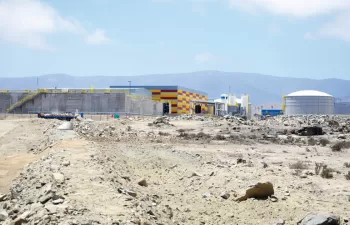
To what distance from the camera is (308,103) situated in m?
87.0

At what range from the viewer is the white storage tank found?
87000 millimetres

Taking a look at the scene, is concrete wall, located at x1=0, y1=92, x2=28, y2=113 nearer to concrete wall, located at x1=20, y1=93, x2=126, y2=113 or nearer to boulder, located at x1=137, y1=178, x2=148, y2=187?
concrete wall, located at x1=20, y1=93, x2=126, y2=113

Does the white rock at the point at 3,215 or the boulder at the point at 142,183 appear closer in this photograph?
the white rock at the point at 3,215

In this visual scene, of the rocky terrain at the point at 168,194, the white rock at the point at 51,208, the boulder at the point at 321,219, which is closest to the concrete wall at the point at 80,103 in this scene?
the rocky terrain at the point at 168,194

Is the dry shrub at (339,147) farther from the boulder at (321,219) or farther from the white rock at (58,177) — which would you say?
the white rock at (58,177)

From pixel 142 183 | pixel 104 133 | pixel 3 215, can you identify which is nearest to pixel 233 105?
pixel 104 133

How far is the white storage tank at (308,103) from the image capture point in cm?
8700

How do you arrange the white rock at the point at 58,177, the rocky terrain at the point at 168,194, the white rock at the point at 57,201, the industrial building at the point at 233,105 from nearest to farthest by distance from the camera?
the rocky terrain at the point at 168,194 → the white rock at the point at 57,201 → the white rock at the point at 58,177 → the industrial building at the point at 233,105

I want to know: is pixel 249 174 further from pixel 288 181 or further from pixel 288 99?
pixel 288 99

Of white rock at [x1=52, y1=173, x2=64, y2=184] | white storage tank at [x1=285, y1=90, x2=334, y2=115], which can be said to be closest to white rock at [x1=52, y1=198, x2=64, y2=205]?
white rock at [x1=52, y1=173, x2=64, y2=184]

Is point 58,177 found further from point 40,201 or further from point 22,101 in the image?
point 22,101

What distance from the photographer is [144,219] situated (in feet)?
24.8

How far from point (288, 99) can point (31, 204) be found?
85.5 m

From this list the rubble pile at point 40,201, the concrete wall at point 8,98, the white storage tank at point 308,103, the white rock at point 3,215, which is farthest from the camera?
the white storage tank at point 308,103
